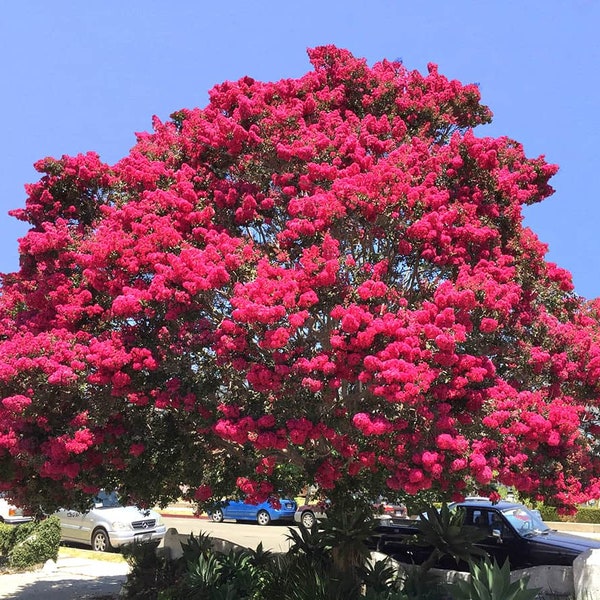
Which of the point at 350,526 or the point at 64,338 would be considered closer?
the point at 64,338

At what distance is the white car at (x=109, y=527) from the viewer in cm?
1890

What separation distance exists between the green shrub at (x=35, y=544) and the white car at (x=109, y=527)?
2.15 meters

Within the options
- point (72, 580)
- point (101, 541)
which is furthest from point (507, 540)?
point (101, 541)

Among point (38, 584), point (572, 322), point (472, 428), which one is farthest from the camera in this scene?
point (38, 584)

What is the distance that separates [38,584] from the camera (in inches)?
570

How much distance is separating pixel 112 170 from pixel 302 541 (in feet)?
21.6

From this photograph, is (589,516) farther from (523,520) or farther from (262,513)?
(523,520)

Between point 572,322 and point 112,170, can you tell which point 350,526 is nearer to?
point 572,322

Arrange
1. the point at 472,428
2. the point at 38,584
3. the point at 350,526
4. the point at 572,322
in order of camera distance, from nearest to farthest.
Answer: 1. the point at 472,428
2. the point at 572,322
3. the point at 350,526
4. the point at 38,584

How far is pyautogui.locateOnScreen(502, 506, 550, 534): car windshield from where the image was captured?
476 inches

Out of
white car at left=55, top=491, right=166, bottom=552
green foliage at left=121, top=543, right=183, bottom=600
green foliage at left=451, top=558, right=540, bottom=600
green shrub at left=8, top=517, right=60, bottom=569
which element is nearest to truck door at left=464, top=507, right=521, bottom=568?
green foliage at left=451, top=558, right=540, bottom=600

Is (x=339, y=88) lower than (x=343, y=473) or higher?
higher

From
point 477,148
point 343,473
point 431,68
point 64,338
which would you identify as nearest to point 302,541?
point 343,473

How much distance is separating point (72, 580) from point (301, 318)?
1077 centimetres
